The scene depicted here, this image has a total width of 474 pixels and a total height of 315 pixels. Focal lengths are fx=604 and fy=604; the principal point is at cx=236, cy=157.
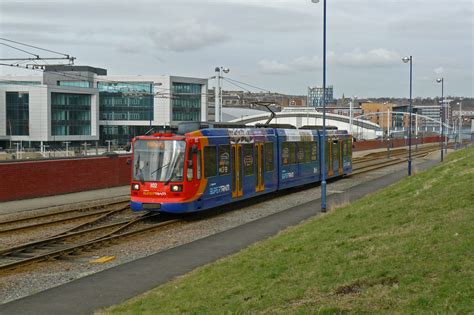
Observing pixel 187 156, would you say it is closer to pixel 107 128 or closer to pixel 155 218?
pixel 155 218

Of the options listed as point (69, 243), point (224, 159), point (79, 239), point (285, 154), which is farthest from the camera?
point (285, 154)

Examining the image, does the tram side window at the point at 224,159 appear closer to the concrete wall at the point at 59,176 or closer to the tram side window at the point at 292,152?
the tram side window at the point at 292,152

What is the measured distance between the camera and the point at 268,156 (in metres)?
24.7

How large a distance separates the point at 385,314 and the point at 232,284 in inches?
134

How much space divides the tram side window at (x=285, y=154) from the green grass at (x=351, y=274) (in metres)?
13.2

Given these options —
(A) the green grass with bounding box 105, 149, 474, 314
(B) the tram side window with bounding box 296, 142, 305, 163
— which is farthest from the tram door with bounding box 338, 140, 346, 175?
(A) the green grass with bounding box 105, 149, 474, 314

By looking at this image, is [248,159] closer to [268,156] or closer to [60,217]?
[268,156]

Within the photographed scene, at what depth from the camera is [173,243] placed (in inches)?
629

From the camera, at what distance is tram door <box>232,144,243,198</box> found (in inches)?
850

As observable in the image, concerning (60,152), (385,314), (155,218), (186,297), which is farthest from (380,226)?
(60,152)

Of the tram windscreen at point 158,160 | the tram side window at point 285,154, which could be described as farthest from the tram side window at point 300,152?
the tram windscreen at point 158,160

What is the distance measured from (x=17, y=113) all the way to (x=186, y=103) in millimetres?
26268

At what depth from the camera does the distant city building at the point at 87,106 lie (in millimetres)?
79938

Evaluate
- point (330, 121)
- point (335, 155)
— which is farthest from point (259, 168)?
point (330, 121)
